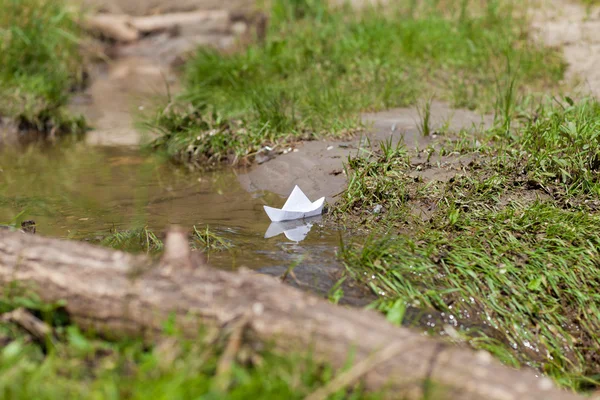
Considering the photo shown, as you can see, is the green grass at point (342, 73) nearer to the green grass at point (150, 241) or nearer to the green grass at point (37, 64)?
the green grass at point (37, 64)

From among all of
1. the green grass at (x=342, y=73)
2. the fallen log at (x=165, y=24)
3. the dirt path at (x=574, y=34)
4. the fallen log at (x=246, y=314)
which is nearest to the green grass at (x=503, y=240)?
the fallen log at (x=246, y=314)

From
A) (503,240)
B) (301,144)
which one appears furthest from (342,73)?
(503,240)

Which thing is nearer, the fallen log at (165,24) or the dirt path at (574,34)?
the dirt path at (574,34)

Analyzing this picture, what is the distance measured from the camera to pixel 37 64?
8445 mm

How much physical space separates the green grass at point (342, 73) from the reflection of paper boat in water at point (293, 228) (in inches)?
55.9

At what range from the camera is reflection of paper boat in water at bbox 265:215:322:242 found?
14.4 feet

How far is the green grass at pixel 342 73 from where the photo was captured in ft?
20.5

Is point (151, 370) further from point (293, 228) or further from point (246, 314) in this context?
point (293, 228)

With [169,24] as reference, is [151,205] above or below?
above

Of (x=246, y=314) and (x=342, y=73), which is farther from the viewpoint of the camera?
(x=342, y=73)

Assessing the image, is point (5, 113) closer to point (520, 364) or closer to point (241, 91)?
point (241, 91)

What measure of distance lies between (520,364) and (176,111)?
14.8 ft

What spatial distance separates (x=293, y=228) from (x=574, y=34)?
17.0 feet

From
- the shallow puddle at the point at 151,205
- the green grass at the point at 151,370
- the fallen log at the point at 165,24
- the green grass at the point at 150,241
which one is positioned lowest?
the fallen log at the point at 165,24
